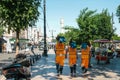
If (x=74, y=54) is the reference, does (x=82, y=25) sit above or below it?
above

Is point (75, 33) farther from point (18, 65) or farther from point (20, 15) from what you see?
point (18, 65)

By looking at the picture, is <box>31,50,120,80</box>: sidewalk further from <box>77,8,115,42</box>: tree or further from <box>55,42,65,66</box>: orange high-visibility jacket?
<box>77,8,115,42</box>: tree

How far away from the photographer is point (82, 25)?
6538cm

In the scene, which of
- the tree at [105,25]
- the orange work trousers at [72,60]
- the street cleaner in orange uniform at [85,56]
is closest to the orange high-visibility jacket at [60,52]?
the orange work trousers at [72,60]

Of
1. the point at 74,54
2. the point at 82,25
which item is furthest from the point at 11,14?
the point at 82,25

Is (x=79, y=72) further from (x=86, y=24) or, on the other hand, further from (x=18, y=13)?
(x=86, y=24)

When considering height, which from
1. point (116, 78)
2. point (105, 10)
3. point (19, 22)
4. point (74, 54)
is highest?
point (105, 10)

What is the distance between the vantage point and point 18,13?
64.7 ft

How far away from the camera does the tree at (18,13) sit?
1934 centimetres

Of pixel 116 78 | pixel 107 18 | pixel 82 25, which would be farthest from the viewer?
pixel 107 18

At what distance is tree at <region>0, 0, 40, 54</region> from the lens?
19344 millimetres

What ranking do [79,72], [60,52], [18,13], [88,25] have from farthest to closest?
[88,25]
[18,13]
[79,72]
[60,52]

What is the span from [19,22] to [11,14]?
74cm

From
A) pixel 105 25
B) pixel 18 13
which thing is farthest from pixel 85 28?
pixel 18 13
